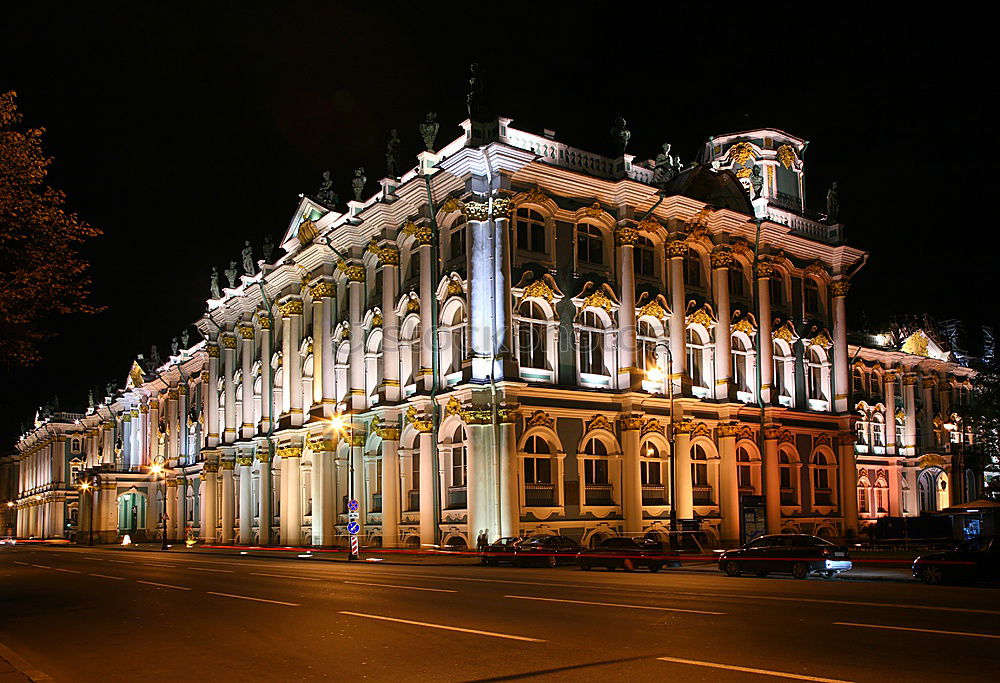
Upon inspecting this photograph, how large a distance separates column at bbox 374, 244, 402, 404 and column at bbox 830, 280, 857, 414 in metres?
25.0

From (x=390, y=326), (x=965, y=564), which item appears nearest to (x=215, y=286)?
(x=390, y=326)

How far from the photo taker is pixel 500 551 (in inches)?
1444

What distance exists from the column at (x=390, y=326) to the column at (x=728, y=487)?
16007mm

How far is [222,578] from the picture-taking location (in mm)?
29359

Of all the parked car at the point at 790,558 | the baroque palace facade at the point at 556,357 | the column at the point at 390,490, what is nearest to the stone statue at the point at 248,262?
the baroque palace facade at the point at 556,357

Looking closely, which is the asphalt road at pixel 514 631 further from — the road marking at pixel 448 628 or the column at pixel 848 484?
the column at pixel 848 484

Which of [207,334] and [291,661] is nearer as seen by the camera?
[291,661]

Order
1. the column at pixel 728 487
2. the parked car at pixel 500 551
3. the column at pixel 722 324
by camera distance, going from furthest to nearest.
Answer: the column at pixel 722 324 < the column at pixel 728 487 < the parked car at pixel 500 551

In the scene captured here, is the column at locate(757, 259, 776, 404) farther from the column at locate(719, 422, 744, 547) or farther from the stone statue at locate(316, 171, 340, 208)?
the stone statue at locate(316, 171, 340, 208)

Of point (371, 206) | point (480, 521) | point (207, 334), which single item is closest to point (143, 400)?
point (207, 334)

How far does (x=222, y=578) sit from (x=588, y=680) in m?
20.9

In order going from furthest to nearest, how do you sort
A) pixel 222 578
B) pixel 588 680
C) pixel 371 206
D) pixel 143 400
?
pixel 143 400 → pixel 371 206 → pixel 222 578 → pixel 588 680

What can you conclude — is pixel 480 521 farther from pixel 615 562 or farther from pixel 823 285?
pixel 823 285

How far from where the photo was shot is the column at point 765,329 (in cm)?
5131
